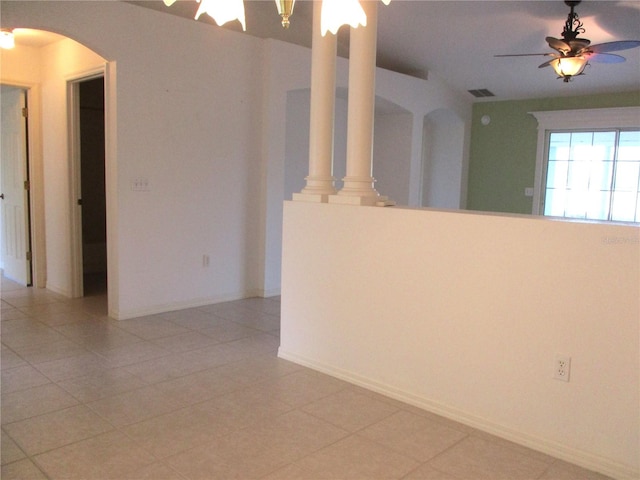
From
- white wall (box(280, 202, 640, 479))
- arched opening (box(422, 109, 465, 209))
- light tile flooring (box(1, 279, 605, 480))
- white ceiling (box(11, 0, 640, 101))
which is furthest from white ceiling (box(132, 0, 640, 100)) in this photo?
light tile flooring (box(1, 279, 605, 480))

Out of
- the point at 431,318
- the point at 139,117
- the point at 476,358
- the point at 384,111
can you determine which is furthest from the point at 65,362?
the point at 384,111

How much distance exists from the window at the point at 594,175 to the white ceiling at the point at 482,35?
2.04 ft

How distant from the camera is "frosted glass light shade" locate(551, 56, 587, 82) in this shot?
453 centimetres

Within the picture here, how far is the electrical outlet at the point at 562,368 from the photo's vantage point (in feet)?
8.21

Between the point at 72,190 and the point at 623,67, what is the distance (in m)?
6.10

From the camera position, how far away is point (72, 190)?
5215 mm

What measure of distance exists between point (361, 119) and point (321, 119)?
32 cm

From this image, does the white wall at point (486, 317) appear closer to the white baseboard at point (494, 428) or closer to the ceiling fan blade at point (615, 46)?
the white baseboard at point (494, 428)

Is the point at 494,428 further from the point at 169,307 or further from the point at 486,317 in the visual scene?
the point at 169,307

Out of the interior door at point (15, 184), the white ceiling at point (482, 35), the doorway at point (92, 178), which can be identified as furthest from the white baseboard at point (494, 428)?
the doorway at point (92, 178)

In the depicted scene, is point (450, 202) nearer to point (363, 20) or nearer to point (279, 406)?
point (279, 406)

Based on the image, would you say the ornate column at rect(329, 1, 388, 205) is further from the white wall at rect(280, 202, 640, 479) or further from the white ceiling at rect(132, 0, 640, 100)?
the white ceiling at rect(132, 0, 640, 100)

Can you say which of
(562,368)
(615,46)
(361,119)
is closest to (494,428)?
(562,368)

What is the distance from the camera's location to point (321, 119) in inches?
143
